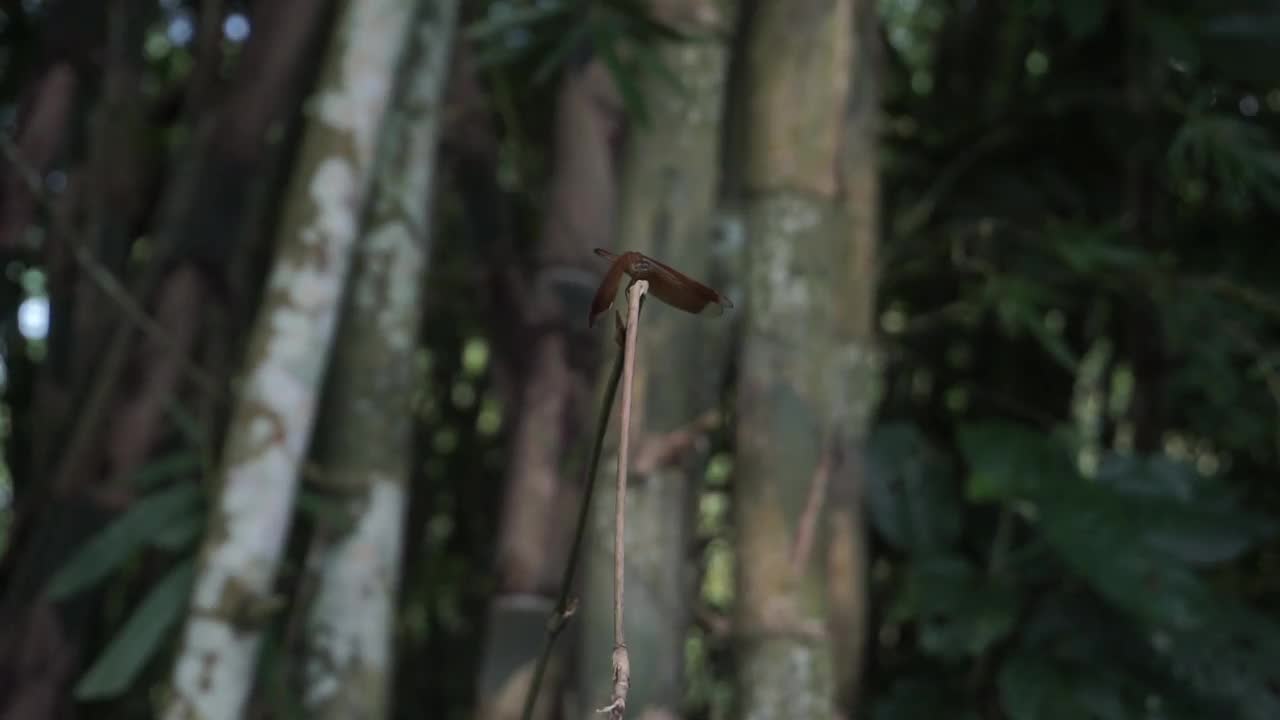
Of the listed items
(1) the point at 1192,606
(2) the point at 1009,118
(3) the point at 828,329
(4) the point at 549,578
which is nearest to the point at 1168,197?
(2) the point at 1009,118

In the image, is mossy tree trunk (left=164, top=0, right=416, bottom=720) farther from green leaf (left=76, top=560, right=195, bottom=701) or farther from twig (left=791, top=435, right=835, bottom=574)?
twig (left=791, top=435, right=835, bottom=574)

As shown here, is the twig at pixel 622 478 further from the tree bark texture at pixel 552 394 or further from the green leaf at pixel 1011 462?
the green leaf at pixel 1011 462

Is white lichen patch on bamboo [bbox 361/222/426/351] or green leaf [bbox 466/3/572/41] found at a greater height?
green leaf [bbox 466/3/572/41]

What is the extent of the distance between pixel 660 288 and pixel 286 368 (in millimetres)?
622

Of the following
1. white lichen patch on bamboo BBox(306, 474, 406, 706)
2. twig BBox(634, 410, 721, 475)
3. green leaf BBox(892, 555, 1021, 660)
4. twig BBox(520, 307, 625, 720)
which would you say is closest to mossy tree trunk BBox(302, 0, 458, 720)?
white lichen patch on bamboo BBox(306, 474, 406, 706)

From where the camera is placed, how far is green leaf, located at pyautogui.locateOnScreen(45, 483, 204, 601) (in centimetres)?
98

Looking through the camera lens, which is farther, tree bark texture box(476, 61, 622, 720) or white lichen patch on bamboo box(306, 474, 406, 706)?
tree bark texture box(476, 61, 622, 720)

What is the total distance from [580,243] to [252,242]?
0.32m

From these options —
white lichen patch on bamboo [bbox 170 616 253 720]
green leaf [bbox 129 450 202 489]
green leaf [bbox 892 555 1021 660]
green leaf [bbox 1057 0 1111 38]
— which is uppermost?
green leaf [bbox 1057 0 1111 38]

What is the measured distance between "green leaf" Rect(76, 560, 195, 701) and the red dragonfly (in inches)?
27.9

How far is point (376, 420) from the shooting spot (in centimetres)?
100

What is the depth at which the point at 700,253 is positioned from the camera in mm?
950

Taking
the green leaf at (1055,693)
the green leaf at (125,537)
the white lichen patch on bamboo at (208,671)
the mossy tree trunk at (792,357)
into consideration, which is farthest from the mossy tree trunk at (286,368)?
the green leaf at (1055,693)

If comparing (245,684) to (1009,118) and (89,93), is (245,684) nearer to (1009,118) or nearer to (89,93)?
(89,93)
